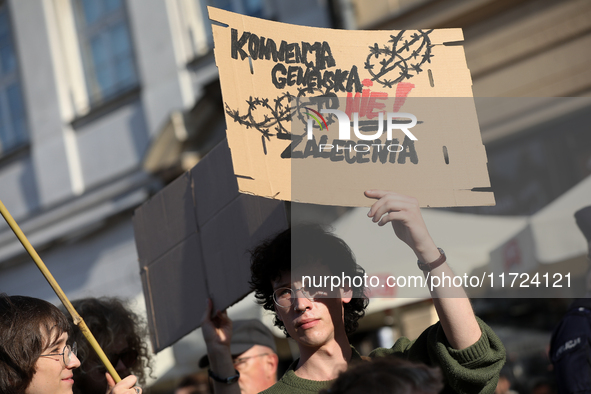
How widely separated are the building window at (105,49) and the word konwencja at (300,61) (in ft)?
22.9

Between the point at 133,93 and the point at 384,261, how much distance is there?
7.05 metres

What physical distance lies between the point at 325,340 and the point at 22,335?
734 mm

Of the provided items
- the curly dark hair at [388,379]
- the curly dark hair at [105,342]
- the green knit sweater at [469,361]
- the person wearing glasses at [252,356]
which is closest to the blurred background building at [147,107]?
the person wearing glasses at [252,356]

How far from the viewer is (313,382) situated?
5.54ft

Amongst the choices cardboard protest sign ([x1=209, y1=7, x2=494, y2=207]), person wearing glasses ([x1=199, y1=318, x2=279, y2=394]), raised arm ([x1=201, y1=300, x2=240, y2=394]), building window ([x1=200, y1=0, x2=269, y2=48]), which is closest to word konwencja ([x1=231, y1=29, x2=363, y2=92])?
cardboard protest sign ([x1=209, y1=7, x2=494, y2=207])

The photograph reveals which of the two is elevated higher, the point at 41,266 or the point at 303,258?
the point at 41,266

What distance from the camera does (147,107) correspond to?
8.09 meters

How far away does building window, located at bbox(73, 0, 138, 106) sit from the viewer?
866cm

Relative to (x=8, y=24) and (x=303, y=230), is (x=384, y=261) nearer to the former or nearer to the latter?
(x=303, y=230)

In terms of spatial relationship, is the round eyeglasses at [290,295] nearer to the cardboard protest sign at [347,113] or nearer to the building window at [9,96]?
the cardboard protest sign at [347,113]

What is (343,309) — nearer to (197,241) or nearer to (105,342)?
(197,241)

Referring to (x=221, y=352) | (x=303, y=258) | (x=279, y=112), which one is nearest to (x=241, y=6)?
(x=221, y=352)

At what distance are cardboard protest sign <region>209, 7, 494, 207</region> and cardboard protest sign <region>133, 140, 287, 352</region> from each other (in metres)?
0.26

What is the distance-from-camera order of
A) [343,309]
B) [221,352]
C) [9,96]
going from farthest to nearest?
[9,96]
[221,352]
[343,309]
